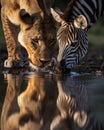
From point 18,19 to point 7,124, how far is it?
130 inches

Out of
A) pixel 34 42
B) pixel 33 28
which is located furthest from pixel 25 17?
pixel 34 42

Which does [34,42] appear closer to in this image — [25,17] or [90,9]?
[25,17]

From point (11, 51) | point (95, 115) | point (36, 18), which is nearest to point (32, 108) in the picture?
point (95, 115)

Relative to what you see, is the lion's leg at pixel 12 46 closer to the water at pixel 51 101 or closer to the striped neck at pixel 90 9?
the water at pixel 51 101

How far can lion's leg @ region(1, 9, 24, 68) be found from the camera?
31.7 ft

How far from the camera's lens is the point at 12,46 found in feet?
32.1

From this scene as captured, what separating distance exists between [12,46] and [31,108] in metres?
3.21

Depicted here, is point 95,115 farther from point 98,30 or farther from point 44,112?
A: point 98,30

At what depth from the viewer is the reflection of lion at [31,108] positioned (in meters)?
6.02

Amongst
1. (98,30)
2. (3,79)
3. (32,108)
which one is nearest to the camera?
(32,108)

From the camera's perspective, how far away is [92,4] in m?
9.98

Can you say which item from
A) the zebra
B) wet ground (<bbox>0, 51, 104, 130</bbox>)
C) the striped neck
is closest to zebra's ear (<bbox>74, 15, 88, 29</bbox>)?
the zebra

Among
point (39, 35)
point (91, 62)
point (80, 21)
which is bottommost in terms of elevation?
point (91, 62)

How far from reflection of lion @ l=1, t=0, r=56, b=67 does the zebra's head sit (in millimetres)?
125
